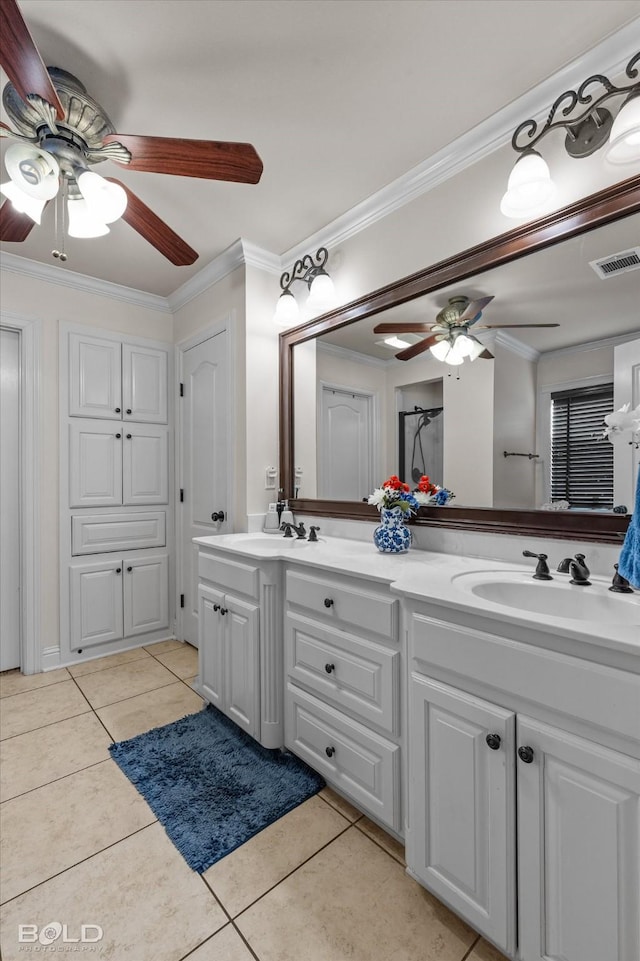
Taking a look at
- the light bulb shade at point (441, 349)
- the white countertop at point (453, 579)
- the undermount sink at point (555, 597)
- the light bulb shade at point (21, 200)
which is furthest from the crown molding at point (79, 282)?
the undermount sink at point (555, 597)

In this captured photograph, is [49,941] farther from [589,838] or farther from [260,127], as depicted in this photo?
[260,127]

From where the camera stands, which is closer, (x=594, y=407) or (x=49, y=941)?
(x=49, y=941)

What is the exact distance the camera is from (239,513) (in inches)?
98.2

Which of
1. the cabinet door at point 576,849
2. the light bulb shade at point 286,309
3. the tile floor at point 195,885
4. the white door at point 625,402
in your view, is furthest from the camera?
the light bulb shade at point 286,309

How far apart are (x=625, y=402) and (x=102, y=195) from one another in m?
1.81

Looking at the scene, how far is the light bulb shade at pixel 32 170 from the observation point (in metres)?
1.31

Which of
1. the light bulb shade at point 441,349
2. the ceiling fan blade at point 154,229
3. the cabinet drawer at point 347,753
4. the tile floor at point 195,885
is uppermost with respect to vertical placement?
the ceiling fan blade at point 154,229

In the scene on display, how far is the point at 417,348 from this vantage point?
1885 mm

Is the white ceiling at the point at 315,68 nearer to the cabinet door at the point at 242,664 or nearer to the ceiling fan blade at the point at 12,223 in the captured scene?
the ceiling fan blade at the point at 12,223

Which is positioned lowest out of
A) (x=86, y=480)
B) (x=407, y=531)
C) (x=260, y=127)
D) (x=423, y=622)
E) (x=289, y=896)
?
(x=289, y=896)

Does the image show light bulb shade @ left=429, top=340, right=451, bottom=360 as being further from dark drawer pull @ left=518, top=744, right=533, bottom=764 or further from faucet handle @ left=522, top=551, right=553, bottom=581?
dark drawer pull @ left=518, top=744, right=533, bottom=764

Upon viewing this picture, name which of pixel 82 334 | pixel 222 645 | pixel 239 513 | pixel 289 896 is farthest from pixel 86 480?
pixel 289 896

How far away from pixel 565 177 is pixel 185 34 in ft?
4.14

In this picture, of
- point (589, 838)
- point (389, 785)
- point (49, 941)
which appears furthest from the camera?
point (389, 785)
